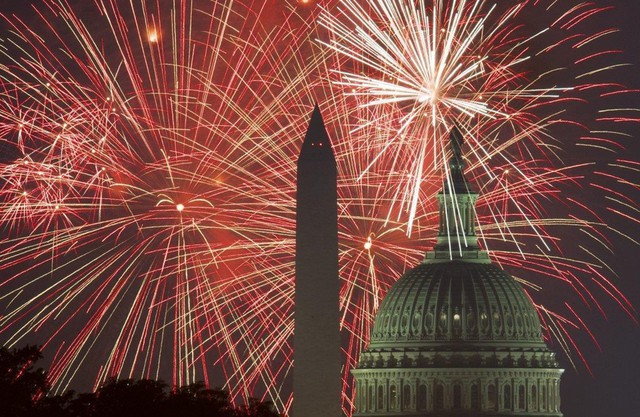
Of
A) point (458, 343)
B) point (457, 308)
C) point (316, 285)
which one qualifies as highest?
point (457, 308)

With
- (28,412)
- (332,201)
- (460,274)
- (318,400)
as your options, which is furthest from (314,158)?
(460,274)

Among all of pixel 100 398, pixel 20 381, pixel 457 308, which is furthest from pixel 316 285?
pixel 457 308

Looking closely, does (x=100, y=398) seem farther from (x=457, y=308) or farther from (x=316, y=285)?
(x=457, y=308)

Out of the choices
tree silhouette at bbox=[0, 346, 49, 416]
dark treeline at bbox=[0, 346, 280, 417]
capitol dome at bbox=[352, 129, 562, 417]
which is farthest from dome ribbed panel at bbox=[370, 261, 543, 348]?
tree silhouette at bbox=[0, 346, 49, 416]

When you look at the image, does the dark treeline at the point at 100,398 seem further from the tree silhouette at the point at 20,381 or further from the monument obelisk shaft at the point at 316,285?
the monument obelisk shaft at the point at 316,285

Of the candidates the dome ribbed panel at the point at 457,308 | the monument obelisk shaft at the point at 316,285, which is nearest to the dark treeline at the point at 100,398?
the monument obelisk shaft at the point at 316,285

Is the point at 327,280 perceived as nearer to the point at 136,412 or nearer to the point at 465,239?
the point at 136,412
